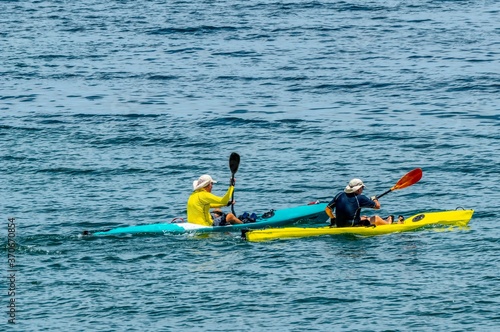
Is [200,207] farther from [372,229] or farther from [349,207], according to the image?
[372,229]

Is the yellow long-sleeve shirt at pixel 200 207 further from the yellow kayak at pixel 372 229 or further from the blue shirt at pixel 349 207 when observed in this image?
the blue shirt at pixel 349 207

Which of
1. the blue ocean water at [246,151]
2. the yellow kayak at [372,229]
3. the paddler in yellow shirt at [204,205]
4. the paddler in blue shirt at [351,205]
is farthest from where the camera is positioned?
the paddler in yellow shirt at [204,205]

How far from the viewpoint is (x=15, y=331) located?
21.2 meters

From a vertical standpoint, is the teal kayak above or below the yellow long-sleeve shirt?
below

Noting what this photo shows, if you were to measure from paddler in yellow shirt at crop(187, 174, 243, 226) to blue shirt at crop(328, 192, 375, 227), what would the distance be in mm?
2534

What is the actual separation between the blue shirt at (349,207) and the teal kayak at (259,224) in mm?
1734

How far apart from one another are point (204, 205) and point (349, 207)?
3.46 metres

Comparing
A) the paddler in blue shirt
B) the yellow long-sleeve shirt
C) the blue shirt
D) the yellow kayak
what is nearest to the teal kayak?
the yellow long-sleeve shirt

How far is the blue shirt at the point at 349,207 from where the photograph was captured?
26922 millimetres

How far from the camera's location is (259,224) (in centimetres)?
2811

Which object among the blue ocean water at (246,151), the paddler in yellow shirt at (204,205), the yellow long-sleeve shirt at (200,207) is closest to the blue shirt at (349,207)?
the blue ocean water at (246,151)

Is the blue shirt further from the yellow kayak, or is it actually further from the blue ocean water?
the blue ocean water

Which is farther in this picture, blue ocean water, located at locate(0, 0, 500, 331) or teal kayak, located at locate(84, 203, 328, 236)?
teal kayak, located at locate(84, 203, 328, 236)

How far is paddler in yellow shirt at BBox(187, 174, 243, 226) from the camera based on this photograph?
2733 centimetres
